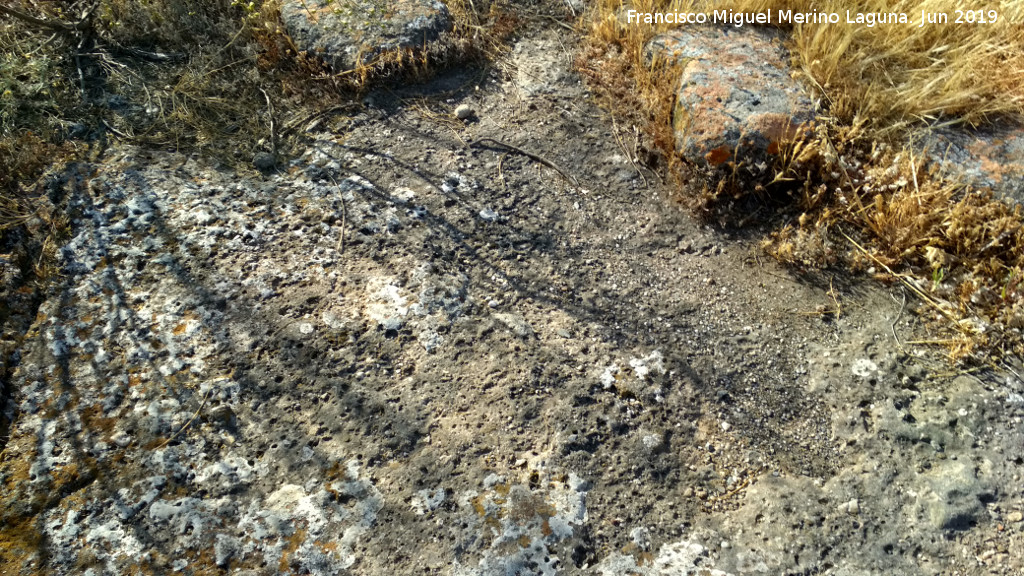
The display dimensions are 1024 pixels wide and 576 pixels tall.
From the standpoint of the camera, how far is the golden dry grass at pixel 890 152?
105 inches

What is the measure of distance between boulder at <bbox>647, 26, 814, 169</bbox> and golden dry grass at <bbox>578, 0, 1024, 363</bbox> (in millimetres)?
96

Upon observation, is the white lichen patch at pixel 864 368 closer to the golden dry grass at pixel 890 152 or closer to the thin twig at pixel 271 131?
the golden dry grass at pixel 890 152

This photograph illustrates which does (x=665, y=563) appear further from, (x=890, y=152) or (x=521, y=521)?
(x=890, y=152)

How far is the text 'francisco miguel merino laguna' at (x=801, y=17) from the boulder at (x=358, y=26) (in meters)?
1.20

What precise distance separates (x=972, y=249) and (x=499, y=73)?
8.30 feet

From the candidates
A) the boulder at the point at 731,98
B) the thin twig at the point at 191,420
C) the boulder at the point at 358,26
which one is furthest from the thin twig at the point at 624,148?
the thin twig at the point at 191,420

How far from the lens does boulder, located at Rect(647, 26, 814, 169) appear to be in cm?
296

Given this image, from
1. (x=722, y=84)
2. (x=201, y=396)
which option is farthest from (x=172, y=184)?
(x=722, y=84)

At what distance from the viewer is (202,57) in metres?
3.42

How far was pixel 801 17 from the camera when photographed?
349 centimetres

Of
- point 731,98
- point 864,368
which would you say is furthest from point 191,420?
point 731,98

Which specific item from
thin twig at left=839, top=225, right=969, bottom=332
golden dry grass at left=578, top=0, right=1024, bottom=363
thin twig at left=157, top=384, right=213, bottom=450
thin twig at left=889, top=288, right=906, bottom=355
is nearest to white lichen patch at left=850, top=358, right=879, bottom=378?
thin twig at left=889, top=288, right=906, bottom=355

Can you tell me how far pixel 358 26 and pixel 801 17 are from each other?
2.49 m

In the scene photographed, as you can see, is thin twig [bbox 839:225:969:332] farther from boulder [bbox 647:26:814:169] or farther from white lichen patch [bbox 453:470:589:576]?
white lichen patch [bbox 453:470:589:576]
